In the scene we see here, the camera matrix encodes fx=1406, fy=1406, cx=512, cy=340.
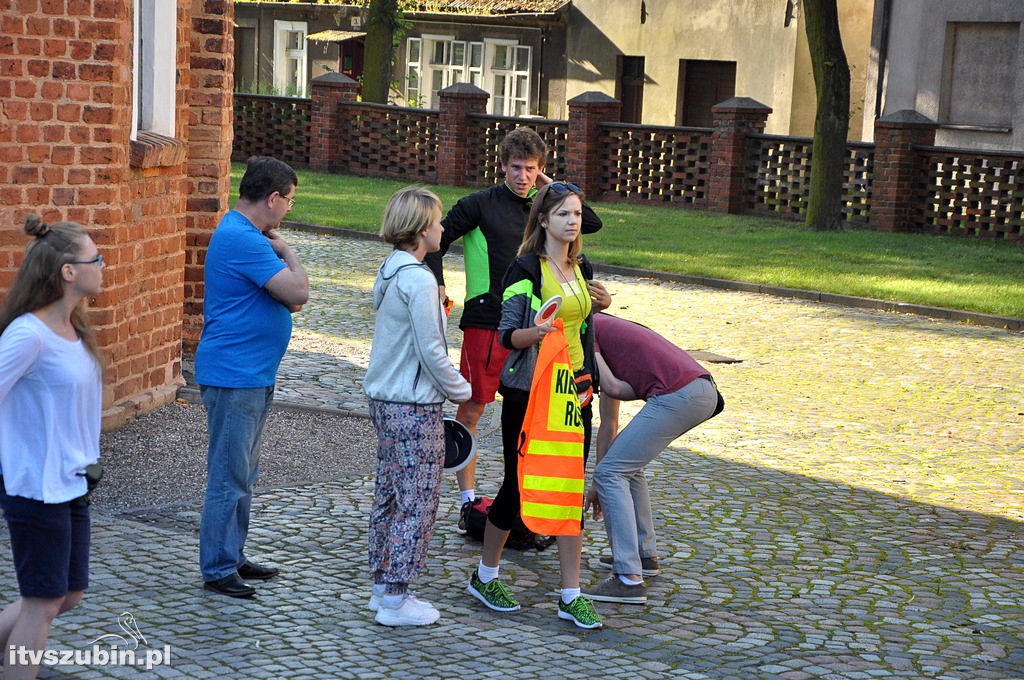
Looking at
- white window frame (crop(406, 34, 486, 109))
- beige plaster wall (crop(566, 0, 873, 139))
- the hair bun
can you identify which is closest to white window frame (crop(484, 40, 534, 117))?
white window frame (crop(406, 34, 486, 109))

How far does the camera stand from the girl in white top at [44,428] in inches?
170

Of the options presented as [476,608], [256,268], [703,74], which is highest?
[703,74]

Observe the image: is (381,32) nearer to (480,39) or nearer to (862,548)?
(480,39)

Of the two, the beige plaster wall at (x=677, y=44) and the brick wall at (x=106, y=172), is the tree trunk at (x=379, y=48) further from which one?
the brick wall at (x=106, y=172)

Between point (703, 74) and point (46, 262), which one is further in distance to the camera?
point (703, 74)

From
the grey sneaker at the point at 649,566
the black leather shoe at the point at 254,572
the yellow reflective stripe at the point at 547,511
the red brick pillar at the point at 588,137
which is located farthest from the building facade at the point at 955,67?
the black leather shoe at the point at 254,572

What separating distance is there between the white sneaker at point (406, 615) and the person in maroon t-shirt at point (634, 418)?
32.1 inches

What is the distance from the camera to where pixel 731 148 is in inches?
1019

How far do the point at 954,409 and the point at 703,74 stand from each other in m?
27.9

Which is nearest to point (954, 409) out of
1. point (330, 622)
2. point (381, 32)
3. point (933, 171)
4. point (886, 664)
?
point (886, 664)

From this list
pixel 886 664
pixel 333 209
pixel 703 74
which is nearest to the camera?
pixel 886 664

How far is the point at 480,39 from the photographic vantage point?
41406mm

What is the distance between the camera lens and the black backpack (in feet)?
22.3

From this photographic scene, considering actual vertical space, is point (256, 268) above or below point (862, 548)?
above
